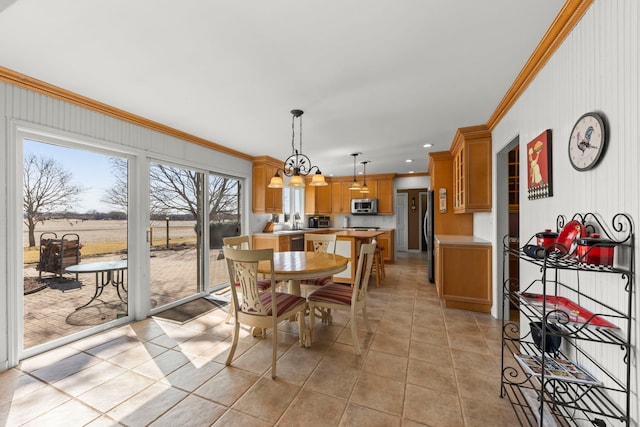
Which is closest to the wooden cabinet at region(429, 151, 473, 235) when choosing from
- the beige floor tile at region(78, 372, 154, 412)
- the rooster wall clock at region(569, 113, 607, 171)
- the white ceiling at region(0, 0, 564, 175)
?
the white ceiling at region(0, 0, 564, 175)

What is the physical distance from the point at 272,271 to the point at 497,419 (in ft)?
5.66

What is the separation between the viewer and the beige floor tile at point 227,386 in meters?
1.81

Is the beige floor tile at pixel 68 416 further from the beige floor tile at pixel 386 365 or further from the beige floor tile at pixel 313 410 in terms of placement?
the beige floor tile at pixel 386 365

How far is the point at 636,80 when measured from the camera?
3.59ft

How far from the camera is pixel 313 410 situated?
1.69 metres

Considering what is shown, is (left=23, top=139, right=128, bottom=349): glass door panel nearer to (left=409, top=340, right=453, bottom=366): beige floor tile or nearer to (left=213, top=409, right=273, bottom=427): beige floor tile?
(left=213, top=409, right=273, bottom=427): beige floor tile

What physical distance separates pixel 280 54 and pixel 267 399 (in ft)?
7.83

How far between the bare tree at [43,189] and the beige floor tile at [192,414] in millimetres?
2049

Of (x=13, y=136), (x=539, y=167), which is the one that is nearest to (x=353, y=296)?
(x=539, y=167)

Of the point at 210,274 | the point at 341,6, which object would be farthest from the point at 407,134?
the point at 210,274

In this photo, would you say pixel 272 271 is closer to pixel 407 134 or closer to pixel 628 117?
pixel 628 117

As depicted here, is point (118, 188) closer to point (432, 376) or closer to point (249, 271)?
point (249, 271)

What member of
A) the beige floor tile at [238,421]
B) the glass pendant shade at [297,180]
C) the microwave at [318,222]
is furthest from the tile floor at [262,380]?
the microwave at [318,222]

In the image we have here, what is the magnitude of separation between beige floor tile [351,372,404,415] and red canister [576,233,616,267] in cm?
136
